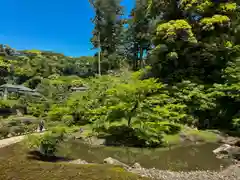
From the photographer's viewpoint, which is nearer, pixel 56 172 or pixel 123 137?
pixel 56 172

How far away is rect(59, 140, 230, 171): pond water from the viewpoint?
382 inches

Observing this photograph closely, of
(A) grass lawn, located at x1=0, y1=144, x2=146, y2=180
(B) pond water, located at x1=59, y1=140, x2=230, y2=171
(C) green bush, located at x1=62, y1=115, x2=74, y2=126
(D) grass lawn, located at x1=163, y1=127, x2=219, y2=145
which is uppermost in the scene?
(C) green bush, located at x1=62, y1=115, x2=74, y2=126

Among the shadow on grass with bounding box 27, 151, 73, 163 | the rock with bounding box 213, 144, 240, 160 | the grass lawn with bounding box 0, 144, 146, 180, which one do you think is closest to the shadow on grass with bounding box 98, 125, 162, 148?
the rock with bounding box 213, 144, 240, 160

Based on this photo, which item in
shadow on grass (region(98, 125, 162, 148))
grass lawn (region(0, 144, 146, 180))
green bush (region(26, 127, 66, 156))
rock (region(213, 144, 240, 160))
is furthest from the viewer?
shadow on grass (region(98, 125, 162, 148))

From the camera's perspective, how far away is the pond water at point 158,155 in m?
9.70

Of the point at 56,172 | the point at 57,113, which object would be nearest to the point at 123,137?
the point at 57,113

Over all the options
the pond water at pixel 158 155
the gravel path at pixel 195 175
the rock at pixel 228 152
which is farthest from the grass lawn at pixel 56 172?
the rock at pixel 228 152

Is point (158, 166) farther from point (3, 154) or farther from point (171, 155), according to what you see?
point (3, 154)

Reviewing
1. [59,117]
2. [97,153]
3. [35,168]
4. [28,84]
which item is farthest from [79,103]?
[28,84]

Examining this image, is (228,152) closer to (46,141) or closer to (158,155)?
(158,155)

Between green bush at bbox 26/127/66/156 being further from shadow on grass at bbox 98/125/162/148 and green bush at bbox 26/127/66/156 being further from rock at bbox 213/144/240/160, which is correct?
rock at bbox 213/144/240/160

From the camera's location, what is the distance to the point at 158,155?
438 inches

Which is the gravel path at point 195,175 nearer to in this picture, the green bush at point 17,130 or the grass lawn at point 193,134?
the grass lawn at point 193,134

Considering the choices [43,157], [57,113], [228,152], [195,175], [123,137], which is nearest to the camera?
[195,175]
